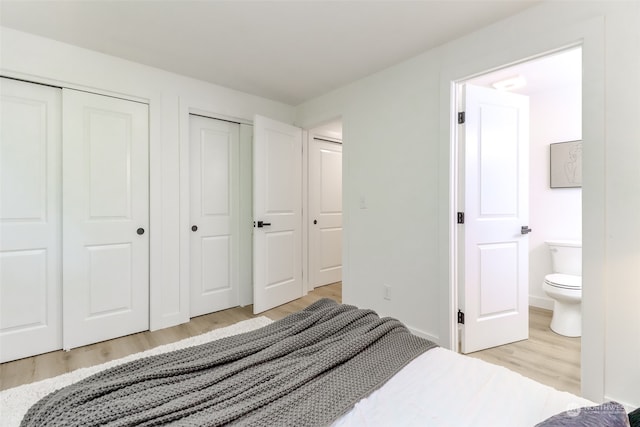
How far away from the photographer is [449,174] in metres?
2.30

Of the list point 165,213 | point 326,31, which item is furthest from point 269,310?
point 326,31

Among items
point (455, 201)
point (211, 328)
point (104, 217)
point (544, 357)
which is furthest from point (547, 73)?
point (104, 217)

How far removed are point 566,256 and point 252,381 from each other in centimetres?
323

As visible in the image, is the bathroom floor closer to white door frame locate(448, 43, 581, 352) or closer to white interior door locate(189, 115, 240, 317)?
white door frame locate(448, 43, 581, 352)

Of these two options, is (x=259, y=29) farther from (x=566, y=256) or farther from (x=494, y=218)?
(x=566, y=256)

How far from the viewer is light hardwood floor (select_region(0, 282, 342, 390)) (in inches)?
81.2

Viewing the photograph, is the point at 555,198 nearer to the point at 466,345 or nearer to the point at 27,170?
the point at 466,345

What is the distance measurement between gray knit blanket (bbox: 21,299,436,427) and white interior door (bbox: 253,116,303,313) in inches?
72.8

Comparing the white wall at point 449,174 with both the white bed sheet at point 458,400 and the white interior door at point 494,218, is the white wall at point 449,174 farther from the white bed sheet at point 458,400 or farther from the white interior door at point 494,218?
the white bed sheet at point 458,400

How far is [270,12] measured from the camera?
1954mm

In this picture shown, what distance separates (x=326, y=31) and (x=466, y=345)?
2.49 meters

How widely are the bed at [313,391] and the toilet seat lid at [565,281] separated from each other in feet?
6.31

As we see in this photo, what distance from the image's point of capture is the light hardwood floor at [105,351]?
6.77 ft

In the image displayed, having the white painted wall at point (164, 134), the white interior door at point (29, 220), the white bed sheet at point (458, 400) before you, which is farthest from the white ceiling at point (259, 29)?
the white bed sheet at point (458, 400)
